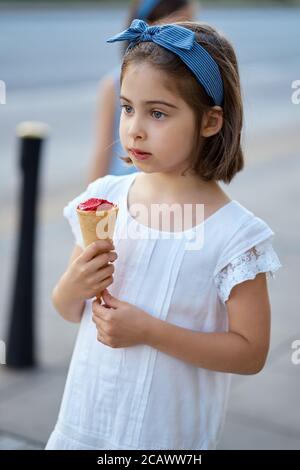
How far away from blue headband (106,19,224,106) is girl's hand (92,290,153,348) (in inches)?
22.8

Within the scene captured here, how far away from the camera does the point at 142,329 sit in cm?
208

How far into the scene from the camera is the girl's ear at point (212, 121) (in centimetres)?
211

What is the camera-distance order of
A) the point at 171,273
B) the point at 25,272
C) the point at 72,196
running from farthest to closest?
the point at 72,196
the point at 25,272
the point at 171,273

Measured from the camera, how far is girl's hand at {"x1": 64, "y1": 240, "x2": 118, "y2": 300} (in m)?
2.07

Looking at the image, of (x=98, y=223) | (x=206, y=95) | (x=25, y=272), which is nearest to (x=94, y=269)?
(x=98, y=223)

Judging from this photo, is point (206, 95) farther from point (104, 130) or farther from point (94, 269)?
point (104, 130)

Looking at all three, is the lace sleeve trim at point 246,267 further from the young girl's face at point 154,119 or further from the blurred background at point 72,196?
the blurred background at point 72,196

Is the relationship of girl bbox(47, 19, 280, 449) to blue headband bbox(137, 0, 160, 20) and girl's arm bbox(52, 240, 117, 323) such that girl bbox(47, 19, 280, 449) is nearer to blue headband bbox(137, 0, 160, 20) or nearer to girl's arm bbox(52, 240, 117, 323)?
girl's arm bbox(52, 240, 117, 323)

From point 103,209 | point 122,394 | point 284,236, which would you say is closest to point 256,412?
point 122,394

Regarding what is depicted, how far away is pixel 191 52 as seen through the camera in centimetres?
202

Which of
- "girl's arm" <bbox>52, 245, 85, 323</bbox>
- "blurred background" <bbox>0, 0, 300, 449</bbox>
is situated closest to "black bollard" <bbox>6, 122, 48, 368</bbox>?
"blurred background" <bbox>0, 0, 300, 449</bbox>

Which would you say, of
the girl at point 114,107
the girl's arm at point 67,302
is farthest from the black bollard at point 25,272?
the girl's arm at point 67,302

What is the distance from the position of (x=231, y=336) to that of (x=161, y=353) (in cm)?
19

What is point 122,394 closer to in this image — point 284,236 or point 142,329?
point 142,329
